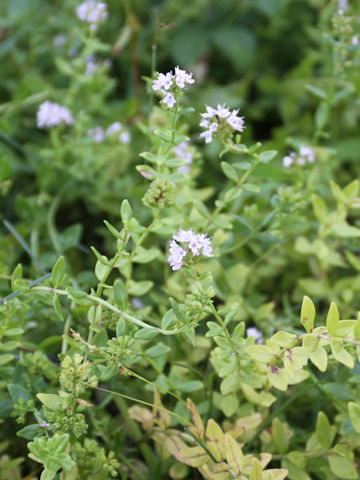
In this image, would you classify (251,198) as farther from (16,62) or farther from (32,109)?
(16,62)

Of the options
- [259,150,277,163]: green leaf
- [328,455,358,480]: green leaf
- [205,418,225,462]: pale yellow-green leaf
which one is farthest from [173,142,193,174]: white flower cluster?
[328,455,358,480]: green leaf

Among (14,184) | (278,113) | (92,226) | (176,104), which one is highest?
(176,104)

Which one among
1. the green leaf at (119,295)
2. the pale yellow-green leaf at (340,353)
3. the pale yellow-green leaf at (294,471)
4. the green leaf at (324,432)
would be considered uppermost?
the green leaf at (119,295)

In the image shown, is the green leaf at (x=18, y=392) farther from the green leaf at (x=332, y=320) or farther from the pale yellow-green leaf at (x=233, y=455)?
the green leaf at (x=332, y=320)

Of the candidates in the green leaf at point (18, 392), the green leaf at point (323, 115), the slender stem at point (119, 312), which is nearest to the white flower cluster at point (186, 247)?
the slender stem at point (119, 312)

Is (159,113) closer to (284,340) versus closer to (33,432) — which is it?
(284,340)

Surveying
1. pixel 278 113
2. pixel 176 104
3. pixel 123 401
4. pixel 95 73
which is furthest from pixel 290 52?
pixel 123 401

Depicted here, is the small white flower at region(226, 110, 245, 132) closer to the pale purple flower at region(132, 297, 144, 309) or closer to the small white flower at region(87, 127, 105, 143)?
the pale purple flower at region(132, 297, 144, 309)
